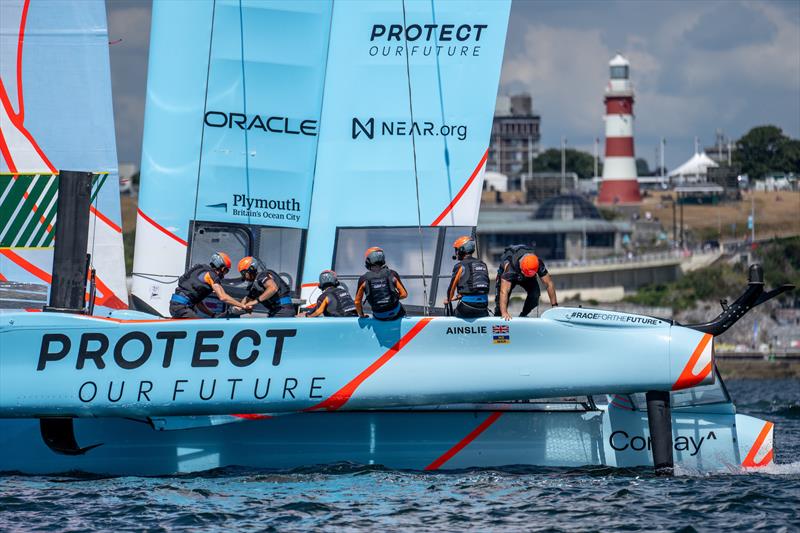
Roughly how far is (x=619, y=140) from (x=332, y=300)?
80.0 meters

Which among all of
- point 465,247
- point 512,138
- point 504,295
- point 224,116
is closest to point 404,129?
point 224,116

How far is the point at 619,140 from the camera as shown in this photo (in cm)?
9150

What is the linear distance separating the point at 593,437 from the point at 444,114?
4635 mm

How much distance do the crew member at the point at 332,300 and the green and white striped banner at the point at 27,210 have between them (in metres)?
→ 2.87

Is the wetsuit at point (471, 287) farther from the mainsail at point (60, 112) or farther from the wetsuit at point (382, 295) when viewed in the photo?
the mainsail at point (60, 112)

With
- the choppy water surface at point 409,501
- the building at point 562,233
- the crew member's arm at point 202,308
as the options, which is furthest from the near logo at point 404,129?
the building at point 562,233

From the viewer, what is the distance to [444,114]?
15.9 metres

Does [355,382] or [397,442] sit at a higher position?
[355,382]

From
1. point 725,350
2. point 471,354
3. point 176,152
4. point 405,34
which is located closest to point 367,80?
point 405,34

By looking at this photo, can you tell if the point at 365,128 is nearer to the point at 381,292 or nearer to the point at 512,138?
the point at 381,292

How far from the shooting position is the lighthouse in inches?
3548

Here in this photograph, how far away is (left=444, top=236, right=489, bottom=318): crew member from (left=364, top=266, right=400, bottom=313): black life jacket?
667 mm

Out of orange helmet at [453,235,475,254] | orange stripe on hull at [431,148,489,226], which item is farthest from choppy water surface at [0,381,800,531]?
orange stripe on hull at [431,148,489,226]

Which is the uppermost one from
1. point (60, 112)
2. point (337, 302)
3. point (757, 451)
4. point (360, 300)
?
point (60, 112)
